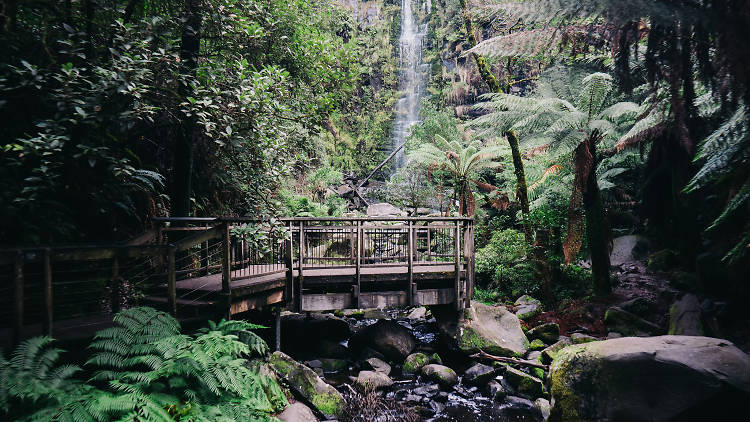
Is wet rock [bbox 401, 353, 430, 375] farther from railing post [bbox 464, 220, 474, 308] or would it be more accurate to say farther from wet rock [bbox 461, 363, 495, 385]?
→ railing post [bbox 464, 220, 474, 308]

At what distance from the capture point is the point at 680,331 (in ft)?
20.7

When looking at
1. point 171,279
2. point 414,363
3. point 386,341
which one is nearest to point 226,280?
point 171,279

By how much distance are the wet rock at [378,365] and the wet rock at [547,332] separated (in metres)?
3.20

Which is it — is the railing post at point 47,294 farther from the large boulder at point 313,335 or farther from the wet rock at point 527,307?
the wet rock at point 527,307

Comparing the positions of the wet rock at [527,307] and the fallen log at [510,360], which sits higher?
the wet rock at [527,307]

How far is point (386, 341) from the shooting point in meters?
7.60

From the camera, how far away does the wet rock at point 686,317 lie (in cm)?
616

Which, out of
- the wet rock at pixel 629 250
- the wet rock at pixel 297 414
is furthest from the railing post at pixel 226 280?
the wet rock at pixel 629 250

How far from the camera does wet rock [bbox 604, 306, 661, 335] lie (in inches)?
281

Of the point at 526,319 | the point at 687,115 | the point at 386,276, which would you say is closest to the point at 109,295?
the point at 386,276

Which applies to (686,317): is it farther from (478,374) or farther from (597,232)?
(478,374)

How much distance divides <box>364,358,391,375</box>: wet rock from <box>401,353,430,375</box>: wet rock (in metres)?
0.32

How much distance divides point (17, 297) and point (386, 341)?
5755 millimetres

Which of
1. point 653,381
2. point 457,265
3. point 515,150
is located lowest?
point 653,381
